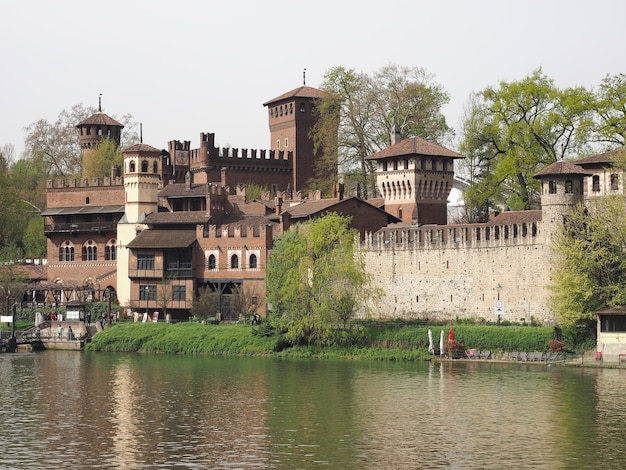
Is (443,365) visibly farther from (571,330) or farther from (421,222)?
(421,222)

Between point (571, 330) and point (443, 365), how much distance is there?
5101 millimetres

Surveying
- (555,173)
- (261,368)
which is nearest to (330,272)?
(261,368)

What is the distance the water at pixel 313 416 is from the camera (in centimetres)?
3206

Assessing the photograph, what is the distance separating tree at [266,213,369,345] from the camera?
183 ft

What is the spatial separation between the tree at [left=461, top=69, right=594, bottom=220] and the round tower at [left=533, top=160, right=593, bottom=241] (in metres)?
12.1

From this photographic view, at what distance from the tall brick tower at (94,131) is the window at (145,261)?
2357 cm

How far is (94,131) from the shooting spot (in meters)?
93.0

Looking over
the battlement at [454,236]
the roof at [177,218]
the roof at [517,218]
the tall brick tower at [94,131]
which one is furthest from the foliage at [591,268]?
the tall brick tower at [94,131]

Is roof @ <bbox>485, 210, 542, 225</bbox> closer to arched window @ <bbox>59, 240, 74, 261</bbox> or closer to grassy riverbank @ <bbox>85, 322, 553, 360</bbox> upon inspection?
grassy riverbank @ <bbox>85, 322, 553, 360</bbox>

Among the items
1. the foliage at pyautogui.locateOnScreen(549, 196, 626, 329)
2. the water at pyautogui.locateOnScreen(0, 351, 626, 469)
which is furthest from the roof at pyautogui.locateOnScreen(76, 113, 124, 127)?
the foliage at pyautogui.locateOnScreen(549, 196, 626, 329)

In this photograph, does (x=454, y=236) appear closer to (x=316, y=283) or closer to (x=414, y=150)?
(x=316, y=283)

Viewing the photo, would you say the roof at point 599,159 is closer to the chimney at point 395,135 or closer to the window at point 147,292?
the chimney at point 395,135

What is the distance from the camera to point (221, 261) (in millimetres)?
68688

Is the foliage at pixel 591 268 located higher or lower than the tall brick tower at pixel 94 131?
lower
